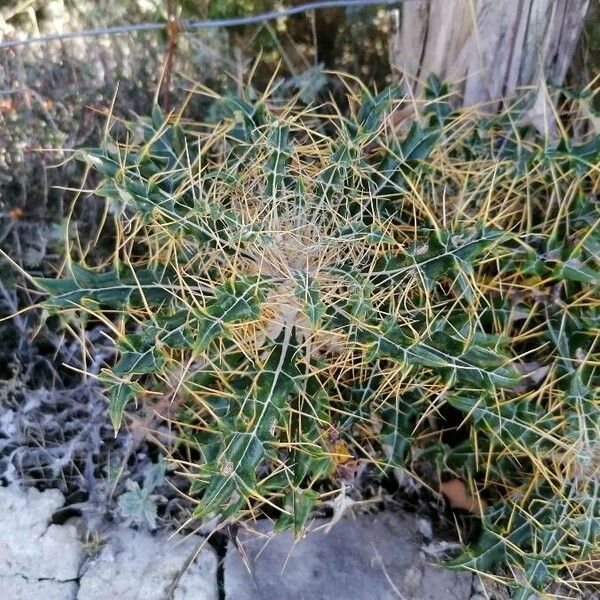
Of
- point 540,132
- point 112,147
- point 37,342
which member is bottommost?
point 37,342

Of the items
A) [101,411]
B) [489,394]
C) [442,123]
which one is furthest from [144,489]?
[442,123]

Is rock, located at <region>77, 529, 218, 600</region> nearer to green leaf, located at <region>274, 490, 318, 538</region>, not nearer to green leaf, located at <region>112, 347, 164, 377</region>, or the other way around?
green leaf, located at <region>274, 490, 318, 538</region>

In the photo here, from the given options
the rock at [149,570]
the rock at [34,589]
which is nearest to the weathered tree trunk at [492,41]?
the rock at [149,570]

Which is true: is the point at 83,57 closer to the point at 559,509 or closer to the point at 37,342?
the point at 37,342

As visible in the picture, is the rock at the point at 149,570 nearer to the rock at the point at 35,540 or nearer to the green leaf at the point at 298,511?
the rock at the point at 35,540

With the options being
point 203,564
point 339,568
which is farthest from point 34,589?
point 339,568

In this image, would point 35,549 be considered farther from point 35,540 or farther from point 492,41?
point 492,41
